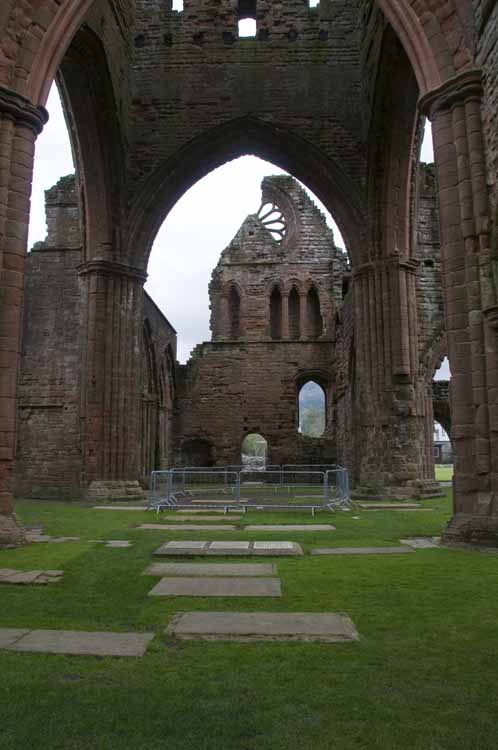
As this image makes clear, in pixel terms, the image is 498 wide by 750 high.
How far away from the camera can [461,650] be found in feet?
8.94

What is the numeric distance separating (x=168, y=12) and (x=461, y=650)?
1620cm

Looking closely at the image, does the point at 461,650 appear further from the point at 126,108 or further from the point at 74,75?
the point at 126,108

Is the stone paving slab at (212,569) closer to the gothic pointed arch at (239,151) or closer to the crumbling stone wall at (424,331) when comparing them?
the crumbling stone wall at (424,331)

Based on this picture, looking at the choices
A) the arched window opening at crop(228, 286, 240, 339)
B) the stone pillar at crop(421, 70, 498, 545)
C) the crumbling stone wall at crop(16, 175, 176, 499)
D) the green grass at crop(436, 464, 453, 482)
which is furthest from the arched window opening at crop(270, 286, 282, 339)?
the stone pillar at crop(421, 70, 498, 545)

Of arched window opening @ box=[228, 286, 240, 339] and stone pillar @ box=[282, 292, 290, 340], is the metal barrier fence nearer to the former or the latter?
stone pillar @ box=[282, 292, 290, 340]

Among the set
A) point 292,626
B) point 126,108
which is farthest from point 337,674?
point 126,108

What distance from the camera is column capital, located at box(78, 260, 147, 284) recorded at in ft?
43.3

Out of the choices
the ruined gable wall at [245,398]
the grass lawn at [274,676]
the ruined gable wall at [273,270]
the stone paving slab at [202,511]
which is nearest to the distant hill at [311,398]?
the ruined gable wall at [273,270]

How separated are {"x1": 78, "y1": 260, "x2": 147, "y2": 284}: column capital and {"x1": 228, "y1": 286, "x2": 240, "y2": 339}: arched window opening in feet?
38.7

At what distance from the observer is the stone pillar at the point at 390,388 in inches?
493

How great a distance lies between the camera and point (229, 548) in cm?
544

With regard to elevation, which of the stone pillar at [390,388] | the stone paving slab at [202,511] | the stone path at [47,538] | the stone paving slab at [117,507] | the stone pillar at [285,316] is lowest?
the stone paving slab at [117,507]

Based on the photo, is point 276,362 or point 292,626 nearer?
point 292,626

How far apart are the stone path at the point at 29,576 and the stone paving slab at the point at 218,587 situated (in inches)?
32.2
